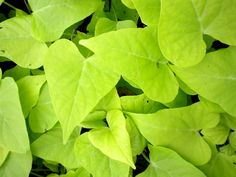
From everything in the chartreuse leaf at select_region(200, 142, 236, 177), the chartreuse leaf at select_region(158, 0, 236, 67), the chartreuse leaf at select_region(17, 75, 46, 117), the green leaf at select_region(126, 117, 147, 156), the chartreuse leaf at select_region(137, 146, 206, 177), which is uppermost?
the chartreuse leaf at select_region(158, 0, 236, 67)

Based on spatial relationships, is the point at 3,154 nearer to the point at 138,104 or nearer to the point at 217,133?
the point at 138,104

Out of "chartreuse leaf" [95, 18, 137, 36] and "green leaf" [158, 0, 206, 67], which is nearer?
"green leaf" [158, 0, 206, 67]

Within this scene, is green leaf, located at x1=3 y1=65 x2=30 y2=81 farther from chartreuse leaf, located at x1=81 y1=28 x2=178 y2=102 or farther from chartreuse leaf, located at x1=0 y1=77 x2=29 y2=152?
chartreuse leaf, located at x1=81 y1=28 x2=178 y2=102

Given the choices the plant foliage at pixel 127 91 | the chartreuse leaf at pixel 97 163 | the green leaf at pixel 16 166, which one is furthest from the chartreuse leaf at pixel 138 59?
the green leaf at pixel 16 166

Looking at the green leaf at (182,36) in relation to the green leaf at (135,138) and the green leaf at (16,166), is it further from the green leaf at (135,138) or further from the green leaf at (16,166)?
the green leaf at (16,166)

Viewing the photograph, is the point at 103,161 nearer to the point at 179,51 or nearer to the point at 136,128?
the point at 136,128

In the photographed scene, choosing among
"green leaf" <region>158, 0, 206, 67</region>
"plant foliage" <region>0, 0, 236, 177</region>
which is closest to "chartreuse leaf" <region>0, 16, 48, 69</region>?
"plant foliage" <region>0, 0, 236, 177</region>
